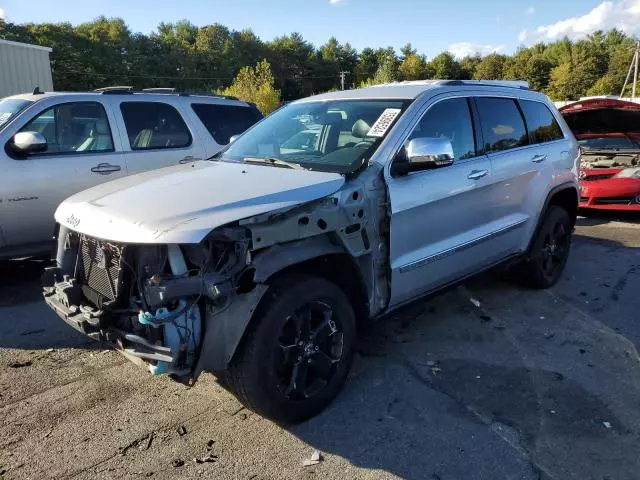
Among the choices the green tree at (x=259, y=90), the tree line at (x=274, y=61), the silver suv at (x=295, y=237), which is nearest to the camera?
the silver suv at (x=295, y=237)

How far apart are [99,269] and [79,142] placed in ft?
10.9

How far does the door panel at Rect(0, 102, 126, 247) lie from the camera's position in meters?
5.20

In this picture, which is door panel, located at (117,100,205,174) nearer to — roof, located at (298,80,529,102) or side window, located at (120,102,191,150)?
side window, located at (120,102,191,150)

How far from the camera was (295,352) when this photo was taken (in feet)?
9.98

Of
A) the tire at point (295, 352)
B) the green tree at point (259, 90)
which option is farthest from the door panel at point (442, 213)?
the green tree at point (259, 90)

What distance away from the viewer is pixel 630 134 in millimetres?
8922

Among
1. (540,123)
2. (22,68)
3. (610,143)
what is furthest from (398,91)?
(22,68)

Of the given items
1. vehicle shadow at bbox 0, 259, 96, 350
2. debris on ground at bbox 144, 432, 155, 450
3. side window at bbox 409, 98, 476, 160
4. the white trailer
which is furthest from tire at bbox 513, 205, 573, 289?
the white trailer

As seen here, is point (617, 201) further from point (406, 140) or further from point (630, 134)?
point (406, 140)

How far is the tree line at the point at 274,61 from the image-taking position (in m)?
75.8

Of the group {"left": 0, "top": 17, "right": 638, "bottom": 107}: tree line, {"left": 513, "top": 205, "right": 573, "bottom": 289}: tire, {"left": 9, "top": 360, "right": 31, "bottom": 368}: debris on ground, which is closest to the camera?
{"left": 9, "top": 360, "right": 31, "bottom": 368}: debris on ground

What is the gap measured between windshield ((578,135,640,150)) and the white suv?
649 centimetres

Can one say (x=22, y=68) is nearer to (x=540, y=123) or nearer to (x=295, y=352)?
(x=540, y=123)

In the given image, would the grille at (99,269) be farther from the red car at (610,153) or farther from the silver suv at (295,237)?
the red car at (610,153)
